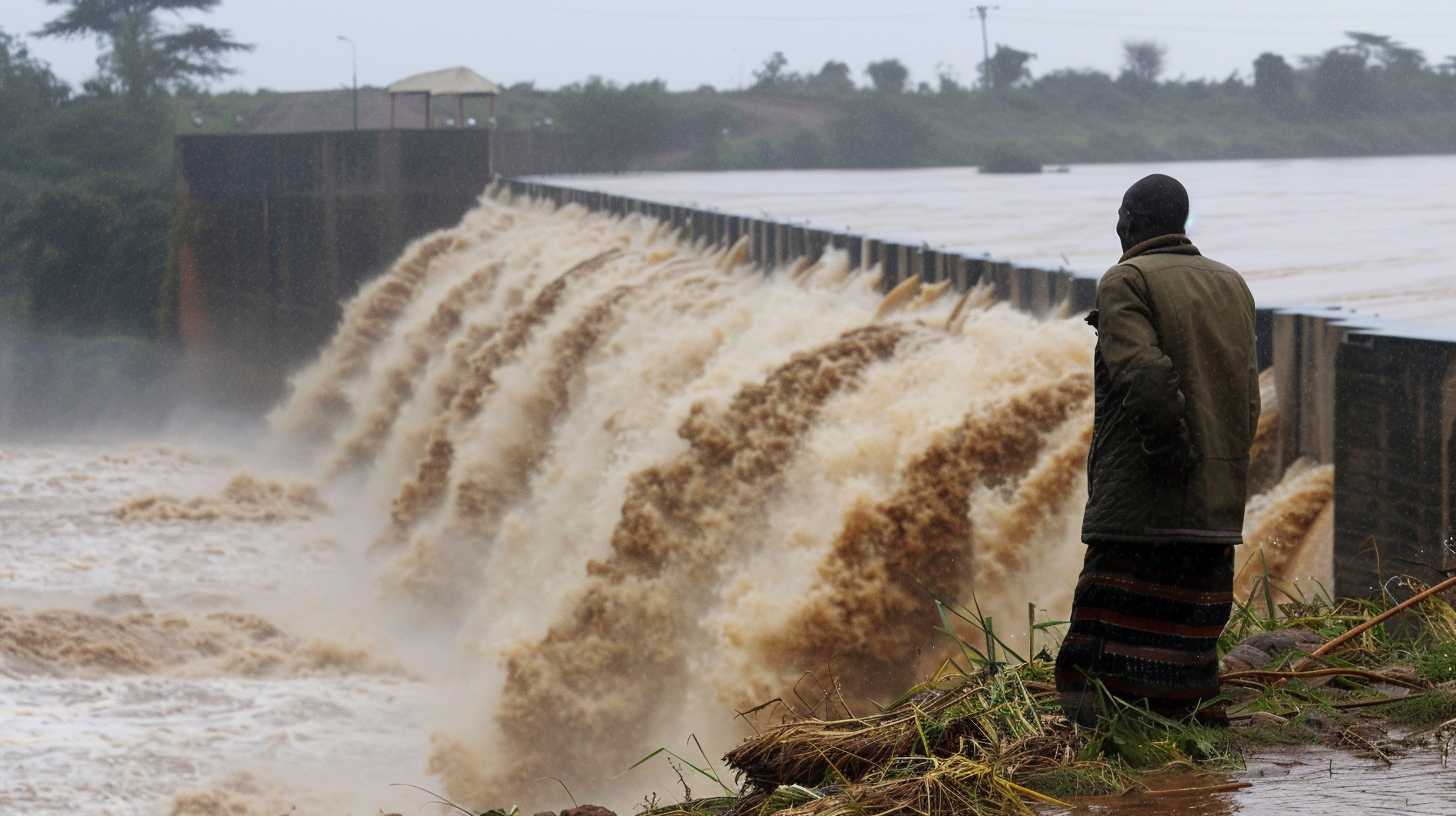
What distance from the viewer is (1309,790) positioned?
3.72 meters

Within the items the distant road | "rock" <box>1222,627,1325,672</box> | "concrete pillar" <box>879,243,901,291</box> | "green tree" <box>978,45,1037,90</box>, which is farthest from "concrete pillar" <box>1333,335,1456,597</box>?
"green tree" <box>978,45,1037,90</box>

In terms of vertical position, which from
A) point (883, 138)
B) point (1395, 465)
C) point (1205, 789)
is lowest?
point (1205, 789)

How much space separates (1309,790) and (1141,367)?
94 cm

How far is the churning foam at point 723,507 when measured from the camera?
7.29m

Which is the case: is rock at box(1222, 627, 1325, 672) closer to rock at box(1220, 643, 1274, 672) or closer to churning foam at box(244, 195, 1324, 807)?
rock at box(1220, 643, 1274, 672)

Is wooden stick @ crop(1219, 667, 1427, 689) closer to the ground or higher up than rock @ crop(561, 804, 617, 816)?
higher up

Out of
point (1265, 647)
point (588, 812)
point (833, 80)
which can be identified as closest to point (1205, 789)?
point (1265, 647)

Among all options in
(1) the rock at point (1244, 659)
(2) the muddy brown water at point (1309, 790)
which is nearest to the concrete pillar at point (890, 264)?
(1) the rock at point (1244, 659)

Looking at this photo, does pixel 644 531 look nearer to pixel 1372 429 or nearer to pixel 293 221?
pixel 1372 429

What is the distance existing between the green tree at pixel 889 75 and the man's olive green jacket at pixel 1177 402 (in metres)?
61.4

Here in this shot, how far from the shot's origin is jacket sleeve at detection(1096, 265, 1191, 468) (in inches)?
149

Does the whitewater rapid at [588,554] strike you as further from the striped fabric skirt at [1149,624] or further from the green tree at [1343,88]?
the green tree at [1343,88]

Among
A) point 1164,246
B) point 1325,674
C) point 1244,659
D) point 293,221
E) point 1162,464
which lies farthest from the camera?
point 293,221

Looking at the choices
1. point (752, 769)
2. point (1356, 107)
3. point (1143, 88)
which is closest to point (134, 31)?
point (1143, 88)
